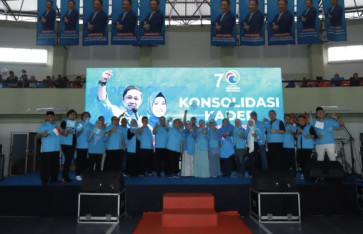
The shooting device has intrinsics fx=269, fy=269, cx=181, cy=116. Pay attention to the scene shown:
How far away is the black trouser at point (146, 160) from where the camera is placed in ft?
19.6

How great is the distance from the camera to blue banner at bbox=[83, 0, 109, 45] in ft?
28.6

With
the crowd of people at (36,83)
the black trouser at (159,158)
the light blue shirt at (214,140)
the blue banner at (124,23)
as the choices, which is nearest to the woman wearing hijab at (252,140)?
the light blue shirt at (214,140)

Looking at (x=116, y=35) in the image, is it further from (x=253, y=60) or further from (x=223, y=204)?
(x=253, y=60)

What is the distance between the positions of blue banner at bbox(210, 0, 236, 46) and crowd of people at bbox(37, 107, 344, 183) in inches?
153

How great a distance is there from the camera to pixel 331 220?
4.21 meters

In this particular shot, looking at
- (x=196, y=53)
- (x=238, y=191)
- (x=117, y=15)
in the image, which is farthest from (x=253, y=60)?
(x=238, y=191)

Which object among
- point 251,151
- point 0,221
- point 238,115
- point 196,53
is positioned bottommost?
point 0,221

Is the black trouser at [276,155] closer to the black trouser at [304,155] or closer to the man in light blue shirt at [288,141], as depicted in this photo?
the man in light blue shirt at [288,141]

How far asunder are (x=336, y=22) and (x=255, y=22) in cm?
255

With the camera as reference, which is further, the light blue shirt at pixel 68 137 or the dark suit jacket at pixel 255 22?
the dark suit jacket at pixel 255 22

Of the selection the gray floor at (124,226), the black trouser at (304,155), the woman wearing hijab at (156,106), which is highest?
the woman wearing hijab at (156,106)

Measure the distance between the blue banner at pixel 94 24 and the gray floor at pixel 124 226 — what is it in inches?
237

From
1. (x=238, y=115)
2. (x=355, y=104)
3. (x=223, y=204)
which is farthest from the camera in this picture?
(x=355, y=104)

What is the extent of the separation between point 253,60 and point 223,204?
419 inches
